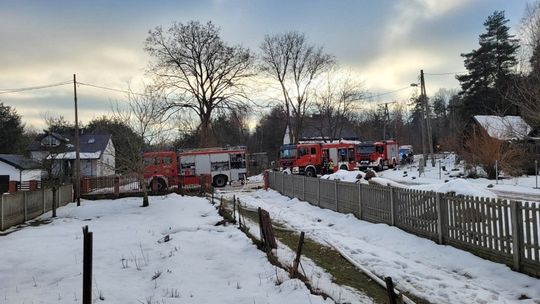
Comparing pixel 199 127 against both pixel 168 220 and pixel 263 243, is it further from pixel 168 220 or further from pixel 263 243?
pixel 263 243

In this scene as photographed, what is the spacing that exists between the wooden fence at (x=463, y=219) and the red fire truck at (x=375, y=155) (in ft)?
109

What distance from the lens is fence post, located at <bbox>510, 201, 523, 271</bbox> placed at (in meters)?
7.55

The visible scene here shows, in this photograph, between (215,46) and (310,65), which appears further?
(310,65)

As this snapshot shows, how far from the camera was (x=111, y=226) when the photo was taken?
1606 cm

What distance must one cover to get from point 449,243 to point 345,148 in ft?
118

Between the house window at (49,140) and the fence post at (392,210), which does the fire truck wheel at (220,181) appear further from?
the house window at (49,140)

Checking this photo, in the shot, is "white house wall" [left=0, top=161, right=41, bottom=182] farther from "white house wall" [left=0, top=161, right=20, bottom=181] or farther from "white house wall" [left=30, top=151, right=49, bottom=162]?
"white house wall" [left=30, top=151, right=49, bottom=162]

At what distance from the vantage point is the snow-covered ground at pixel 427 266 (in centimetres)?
677

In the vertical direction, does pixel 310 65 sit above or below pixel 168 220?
above

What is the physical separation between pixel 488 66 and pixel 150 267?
56934mm

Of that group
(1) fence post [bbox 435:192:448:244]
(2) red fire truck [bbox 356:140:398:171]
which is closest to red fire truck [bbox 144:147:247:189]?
(2) red fire truck [bbox 356:140:398:171]

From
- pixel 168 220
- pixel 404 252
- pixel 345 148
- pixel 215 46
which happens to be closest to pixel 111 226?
pixel 168 220

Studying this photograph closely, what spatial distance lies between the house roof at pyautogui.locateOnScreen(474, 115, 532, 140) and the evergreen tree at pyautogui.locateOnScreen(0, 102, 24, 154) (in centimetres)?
5595

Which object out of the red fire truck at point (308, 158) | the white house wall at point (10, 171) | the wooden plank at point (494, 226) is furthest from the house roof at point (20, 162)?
the wooden plank at point (494, 226)
